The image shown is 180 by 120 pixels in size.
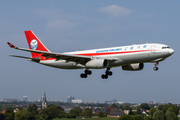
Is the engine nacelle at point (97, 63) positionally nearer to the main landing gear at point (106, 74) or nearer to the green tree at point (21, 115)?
the main landing gear at point (106, 74)

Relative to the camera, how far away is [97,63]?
47531mm

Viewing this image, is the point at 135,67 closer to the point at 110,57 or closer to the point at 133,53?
the point at 110,57

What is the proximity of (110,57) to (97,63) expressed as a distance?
270 cm

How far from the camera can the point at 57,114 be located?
175 metres

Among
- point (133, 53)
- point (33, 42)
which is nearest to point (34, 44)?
point (33, 42)

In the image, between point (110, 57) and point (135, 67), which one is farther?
point (135, 67)

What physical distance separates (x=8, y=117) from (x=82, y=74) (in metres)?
105

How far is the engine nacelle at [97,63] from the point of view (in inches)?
1858

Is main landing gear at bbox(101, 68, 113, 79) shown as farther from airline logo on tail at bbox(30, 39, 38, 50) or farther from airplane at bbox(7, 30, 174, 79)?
airline logo on tail at bbox(30, 39, 38, 50)

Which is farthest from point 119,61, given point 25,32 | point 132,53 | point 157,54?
point 25,32

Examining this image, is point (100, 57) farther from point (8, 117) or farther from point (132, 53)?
point (8, 117)

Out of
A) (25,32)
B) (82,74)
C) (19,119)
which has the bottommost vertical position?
(19,119)

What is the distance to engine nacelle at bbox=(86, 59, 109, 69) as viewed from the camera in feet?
155

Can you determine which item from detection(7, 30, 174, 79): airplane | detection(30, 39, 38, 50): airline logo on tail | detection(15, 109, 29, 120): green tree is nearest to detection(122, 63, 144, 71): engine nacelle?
detection(7, 30, 174, 79): airplane
